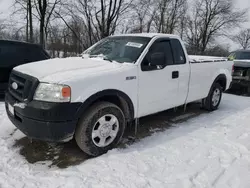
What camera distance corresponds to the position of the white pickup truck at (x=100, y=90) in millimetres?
2973

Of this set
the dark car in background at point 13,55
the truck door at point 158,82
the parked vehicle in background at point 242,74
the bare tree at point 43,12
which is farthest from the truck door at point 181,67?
the bare tree at point 43,12

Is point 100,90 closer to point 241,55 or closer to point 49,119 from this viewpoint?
point 49,119

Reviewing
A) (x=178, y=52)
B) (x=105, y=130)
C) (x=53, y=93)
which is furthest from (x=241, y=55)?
(x=53, y=93)

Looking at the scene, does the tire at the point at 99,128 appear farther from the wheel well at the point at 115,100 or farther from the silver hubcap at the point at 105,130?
the wheel well at the point at 115,100

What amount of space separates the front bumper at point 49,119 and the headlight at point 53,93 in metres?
0.06

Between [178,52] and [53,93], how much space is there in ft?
9.10

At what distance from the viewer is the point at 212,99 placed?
598 cm

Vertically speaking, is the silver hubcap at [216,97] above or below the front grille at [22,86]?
below

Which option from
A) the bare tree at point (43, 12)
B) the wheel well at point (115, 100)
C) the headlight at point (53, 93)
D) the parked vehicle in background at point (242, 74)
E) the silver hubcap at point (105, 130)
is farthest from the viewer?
the bare tree at point (43, 12)

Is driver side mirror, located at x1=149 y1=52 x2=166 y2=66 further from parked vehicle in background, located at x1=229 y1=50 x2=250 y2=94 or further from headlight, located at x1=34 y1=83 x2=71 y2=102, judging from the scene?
parked vehicle in background, located at x1=229 y1=50 x2=250 y2=94

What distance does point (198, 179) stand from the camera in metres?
2.91

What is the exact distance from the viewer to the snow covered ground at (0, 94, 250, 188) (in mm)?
2797

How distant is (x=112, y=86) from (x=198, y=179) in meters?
1.70

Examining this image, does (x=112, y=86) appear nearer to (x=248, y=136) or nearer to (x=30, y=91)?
(x=30, y=91)
